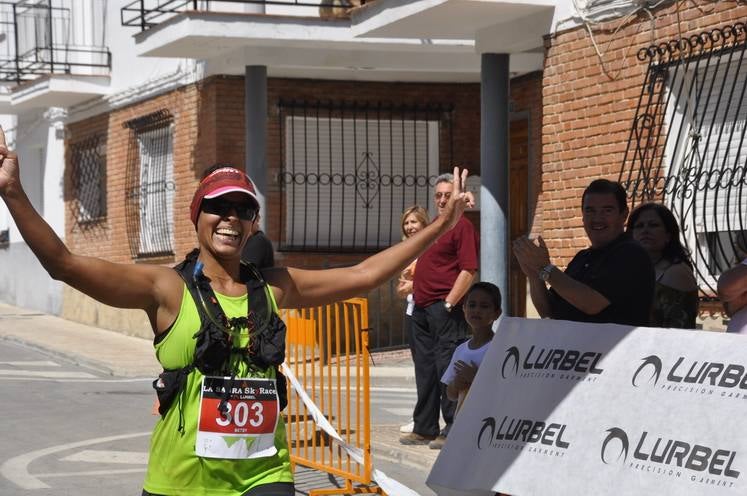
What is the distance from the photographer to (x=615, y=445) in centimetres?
514

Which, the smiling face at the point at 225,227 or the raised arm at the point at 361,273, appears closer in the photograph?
the smiling face at the point at 225,227

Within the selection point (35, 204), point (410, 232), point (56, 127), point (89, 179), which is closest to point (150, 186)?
point (89, 179)

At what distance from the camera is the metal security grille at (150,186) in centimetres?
1988

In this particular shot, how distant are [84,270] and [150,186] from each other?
1677cm

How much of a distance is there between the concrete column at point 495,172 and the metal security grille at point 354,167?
4773 mm

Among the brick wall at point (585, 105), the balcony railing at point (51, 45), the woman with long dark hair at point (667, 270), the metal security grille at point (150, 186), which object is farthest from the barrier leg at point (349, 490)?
the balcony railing at point (51, 45)

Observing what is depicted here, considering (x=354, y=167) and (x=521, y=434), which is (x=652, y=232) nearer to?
(x=521, y=434)

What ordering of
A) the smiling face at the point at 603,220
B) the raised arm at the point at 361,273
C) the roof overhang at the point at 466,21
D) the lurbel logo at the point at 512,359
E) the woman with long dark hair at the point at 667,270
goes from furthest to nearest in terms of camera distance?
the roof overhang at the point at 466,21 < the woman with long dark hair at the point at 667,270 < the smiling face at the point at 603,220 < the lurbel logo at the point at 512,359 < the raised arm at the point at 361,273

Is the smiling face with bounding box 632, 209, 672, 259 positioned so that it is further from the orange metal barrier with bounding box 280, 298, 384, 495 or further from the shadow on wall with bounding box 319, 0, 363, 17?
the shadow on wall with bounding box 319, 0, 363, 17

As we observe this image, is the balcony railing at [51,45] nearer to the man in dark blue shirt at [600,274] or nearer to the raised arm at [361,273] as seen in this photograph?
the man in dark blue shirt at [600,274]

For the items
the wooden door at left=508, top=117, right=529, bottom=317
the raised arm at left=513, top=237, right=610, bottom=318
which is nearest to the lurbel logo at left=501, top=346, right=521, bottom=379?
the raised arm at left=513, top=237, right=610, bottom=318

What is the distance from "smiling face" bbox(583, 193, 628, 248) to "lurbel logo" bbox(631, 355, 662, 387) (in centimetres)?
114

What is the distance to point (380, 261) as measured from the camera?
4.70 m

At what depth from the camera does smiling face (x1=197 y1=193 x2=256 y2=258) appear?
14.1 ft
